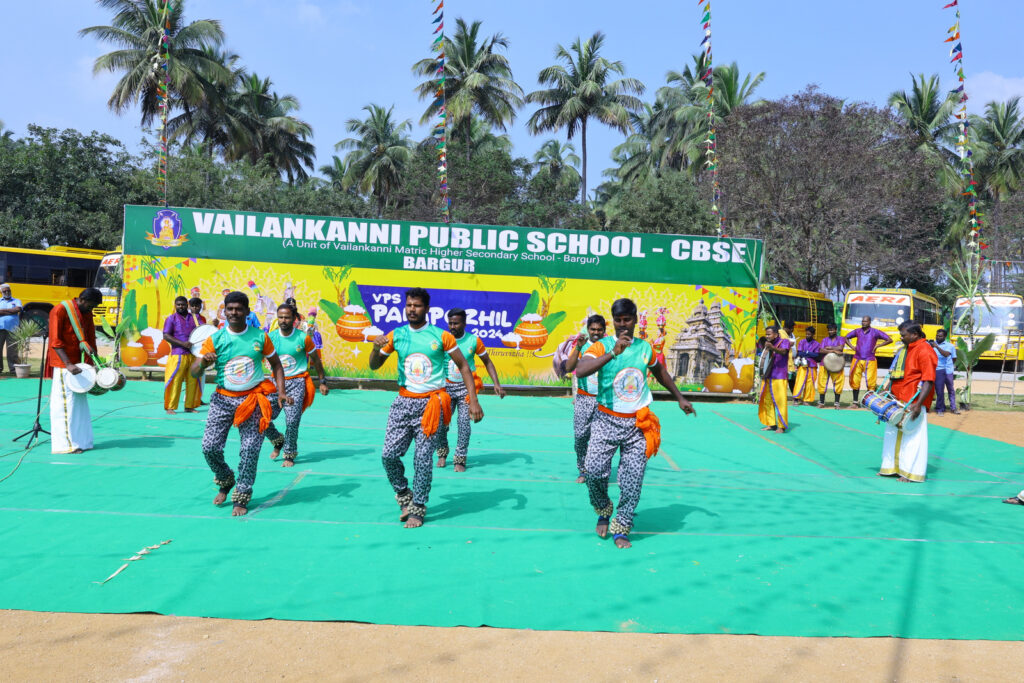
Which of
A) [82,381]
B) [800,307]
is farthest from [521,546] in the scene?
[800,307]

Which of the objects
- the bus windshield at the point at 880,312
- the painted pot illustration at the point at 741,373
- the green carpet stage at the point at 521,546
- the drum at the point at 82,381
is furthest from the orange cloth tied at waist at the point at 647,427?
the bus windshield at the point at 880,312

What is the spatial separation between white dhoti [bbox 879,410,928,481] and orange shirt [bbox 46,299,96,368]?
9139 mm

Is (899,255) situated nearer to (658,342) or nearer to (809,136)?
(809,136)

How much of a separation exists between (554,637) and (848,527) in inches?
137

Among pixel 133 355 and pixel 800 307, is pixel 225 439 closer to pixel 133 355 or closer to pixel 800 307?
pixel 133 355

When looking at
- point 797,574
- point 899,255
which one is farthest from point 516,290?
point 899,255

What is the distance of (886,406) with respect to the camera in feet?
27.6

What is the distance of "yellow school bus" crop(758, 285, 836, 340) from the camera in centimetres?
2812

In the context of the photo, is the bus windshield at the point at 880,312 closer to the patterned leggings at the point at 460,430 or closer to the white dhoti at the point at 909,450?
the white dhoti at the point at 909,450

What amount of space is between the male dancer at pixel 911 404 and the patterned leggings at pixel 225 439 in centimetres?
667

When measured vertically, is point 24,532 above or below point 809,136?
below

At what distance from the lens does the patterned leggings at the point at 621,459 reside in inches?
214

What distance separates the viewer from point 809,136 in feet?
95.0

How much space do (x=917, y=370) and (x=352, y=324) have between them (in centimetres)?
1105
